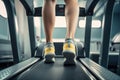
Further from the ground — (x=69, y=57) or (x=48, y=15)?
(x=48, y=15)

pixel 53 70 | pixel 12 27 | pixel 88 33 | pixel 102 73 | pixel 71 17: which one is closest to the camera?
pixel 102 73

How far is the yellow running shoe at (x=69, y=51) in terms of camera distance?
132cm

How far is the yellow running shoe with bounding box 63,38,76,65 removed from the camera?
1324 millimetres

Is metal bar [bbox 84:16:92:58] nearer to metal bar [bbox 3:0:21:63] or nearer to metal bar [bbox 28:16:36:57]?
metal bar [bbox 28:16:36:57]

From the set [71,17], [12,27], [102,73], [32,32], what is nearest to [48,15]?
[71,17]

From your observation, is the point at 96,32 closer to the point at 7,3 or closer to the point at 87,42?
the point at 87,42

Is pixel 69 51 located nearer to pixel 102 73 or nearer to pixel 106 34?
pixel 102 73

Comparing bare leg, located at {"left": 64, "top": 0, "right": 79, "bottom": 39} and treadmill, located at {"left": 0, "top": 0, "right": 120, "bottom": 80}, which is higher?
bare leg, located at {"left": 64, "top": 0, "right": 79, "bottom": 39}

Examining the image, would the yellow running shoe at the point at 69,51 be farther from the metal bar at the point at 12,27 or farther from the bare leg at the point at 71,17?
the metal bar at the point at 12,27

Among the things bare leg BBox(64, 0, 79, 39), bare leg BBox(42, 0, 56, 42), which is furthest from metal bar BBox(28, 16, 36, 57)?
bare leg BBox(64, 0, 79, 39)

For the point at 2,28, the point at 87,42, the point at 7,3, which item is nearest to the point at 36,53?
the point at 87,42

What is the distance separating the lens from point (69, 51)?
132cm

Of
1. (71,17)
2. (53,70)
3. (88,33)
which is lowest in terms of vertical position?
(53,70)

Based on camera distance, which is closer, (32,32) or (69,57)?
(69,57)
